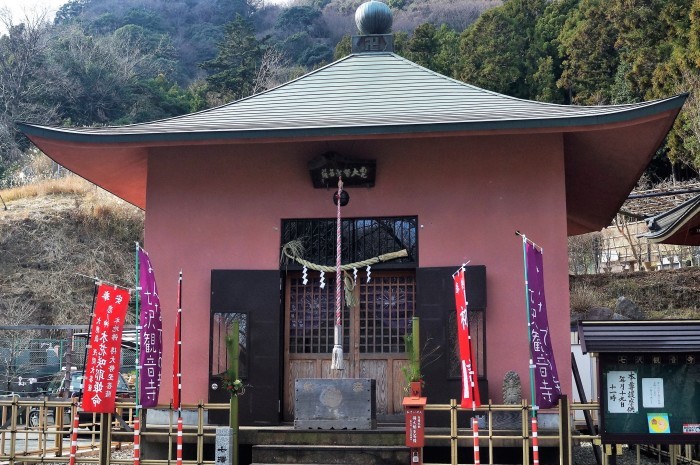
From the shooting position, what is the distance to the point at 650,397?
10242mm

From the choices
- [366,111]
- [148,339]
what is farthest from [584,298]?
[148,339]

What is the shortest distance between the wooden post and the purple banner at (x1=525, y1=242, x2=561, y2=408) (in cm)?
384

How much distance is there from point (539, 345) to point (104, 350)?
5.47 meters

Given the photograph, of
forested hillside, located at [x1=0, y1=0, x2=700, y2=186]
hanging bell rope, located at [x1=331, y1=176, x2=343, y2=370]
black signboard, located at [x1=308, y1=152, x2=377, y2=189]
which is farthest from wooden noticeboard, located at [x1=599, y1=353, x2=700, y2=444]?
forested hillside, located at [x1=0, y1=0, x2=700, y2=186]

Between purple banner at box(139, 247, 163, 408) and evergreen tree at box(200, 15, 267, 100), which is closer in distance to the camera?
purple banner at box(139, 247, 163, 408)

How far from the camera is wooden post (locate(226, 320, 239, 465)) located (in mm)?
11102

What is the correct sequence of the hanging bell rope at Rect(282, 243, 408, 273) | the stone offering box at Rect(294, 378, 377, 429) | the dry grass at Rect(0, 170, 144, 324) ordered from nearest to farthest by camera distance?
the stone offering box at Rect(294, 378, 377, 429)
the hanging bell rope at Rect(282, 243, 408, 273)
the dry grass at Rect(0, 170, 144, 324)

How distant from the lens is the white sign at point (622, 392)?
10.2m

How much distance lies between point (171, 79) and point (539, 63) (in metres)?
29.9

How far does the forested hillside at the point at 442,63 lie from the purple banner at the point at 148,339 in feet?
76.5

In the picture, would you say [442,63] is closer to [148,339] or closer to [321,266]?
[321,266]

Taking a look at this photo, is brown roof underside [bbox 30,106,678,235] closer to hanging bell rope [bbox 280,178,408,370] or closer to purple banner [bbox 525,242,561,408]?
hanging bell rope [bbox 280,178,408,370]

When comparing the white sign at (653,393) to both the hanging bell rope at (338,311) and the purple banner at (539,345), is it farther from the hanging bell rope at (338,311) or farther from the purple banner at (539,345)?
the hanging bell rope at (338,311)

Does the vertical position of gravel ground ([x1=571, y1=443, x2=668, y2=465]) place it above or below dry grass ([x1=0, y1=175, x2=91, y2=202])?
below
